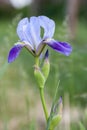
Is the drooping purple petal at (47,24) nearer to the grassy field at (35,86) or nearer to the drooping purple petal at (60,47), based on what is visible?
the drooping purple petal at (60,47)

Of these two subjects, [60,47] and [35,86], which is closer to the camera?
[60,47]

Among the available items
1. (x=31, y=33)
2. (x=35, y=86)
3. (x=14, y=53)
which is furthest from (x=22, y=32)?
(x=35, y=86)

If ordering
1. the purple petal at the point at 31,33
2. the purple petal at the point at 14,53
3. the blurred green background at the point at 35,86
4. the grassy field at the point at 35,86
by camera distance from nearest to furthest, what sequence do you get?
the purple petal at the point at 14,53 → the purple petal at the point at 31,33 → the blurred green background at the point at 35,86 → the grassy field at the point at 35,86

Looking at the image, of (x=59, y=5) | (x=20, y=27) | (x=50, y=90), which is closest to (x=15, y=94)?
(x=50, y=90)

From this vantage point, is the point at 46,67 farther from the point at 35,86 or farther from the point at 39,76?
the point at 35,86

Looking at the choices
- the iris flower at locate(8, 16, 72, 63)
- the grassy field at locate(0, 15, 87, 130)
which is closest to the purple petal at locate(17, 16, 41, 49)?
the iris flower at locate(8, 16, 72, 63)

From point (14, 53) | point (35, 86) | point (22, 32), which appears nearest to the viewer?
point (14, 53)

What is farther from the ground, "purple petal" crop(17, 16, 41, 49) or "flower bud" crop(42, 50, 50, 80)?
"purple petal" crop(17, 16, 41, 49)

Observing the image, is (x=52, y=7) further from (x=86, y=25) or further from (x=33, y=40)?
(x=33, y=40)

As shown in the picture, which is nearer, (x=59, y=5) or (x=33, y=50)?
(x=33, y=50)

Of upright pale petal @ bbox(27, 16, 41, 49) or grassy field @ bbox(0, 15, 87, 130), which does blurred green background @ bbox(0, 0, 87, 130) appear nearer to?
grassy field @ bbox(0, 15, 87, 130)

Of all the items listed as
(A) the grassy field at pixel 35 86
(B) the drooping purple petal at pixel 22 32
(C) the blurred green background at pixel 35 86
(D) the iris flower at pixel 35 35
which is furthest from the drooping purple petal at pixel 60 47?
(A) the grassy field at pixel 35 86
